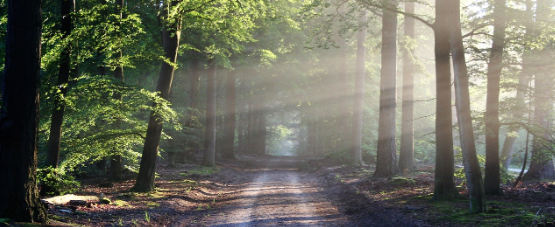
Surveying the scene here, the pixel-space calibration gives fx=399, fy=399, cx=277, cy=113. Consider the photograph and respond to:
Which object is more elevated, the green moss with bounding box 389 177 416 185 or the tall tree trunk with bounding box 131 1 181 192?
the tall tree trunk with bounding box 131 1 181 192

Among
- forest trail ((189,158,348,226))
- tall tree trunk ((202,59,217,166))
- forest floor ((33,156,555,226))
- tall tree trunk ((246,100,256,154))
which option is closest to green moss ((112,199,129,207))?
forest floor ((33,156,555,226))

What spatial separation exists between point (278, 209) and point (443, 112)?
5.42m

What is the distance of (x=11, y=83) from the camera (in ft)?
23.0

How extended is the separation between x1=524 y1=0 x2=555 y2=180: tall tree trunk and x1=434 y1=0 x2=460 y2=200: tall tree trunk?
2806mm

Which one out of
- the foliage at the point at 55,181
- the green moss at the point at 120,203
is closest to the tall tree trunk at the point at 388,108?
the green moss at the point at 120,203

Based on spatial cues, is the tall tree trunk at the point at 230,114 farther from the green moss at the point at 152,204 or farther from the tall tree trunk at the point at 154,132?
the green moss at the point at 152,204

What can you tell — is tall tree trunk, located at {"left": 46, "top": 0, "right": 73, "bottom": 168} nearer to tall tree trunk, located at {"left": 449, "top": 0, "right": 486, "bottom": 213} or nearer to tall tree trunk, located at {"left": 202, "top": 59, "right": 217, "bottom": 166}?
tall tree trunk, located at {"left": 449, "top": 0, "right": 486, "bottom": 213}

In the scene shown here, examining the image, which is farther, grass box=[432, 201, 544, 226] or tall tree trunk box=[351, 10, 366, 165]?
tall tree trunk box=[351, 10, 366, 165]

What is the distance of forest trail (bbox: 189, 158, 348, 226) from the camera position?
9.68 meters

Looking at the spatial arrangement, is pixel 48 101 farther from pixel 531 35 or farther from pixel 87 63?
pixel 531 35

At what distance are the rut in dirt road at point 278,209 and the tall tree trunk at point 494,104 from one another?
4.88 metres

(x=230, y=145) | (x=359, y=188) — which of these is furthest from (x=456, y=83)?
(x=230, y=145)

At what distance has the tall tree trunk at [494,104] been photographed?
12.0m

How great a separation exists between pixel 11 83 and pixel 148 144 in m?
6.74
